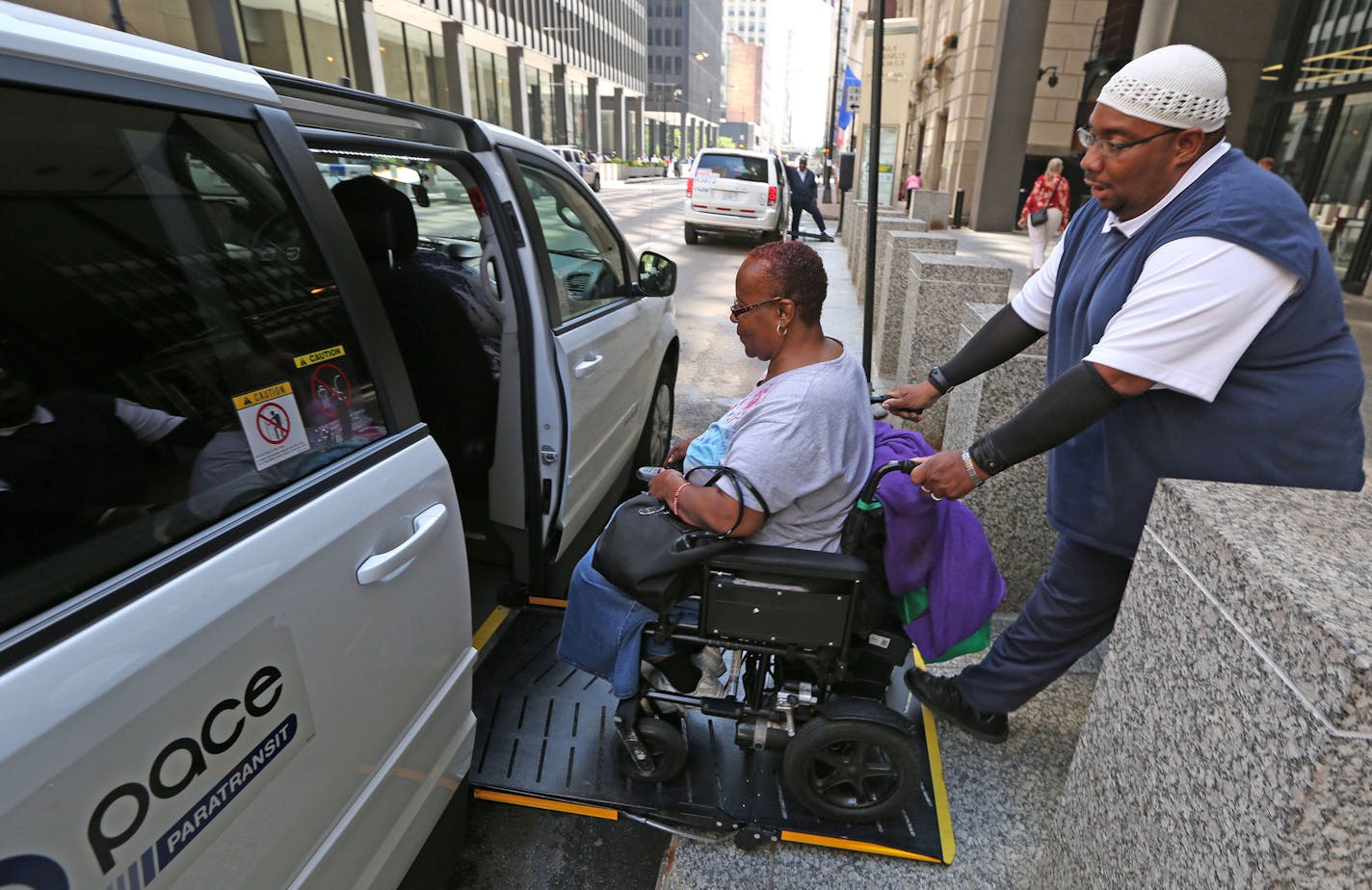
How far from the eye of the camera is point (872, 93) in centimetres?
436

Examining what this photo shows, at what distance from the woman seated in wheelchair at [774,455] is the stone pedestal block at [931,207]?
13788 millimetres

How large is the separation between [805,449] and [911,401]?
0.86 m

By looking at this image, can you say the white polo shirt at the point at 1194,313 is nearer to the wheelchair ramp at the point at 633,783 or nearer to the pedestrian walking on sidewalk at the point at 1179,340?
the pedestrian walking on sidewalk at the point at 1179,340

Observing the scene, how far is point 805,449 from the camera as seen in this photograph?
6.26ft

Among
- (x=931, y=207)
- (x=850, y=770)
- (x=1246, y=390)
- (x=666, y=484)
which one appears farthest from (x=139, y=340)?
(x=931, y=207)

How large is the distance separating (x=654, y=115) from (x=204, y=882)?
110 metres

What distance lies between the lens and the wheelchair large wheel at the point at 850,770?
209cm

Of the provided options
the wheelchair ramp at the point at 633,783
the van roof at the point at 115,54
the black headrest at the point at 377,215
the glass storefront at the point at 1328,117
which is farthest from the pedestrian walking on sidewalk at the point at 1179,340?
the glass storefront at the point at 1328,117

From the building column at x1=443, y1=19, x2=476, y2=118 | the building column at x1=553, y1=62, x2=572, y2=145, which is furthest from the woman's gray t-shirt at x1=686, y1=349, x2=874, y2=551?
the building column at x1=553, y1=62, x2=572, y2=145

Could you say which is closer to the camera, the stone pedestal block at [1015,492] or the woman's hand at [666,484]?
the woman's hand at [666,484]

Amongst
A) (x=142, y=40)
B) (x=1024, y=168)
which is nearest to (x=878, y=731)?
(x=142, y=40)

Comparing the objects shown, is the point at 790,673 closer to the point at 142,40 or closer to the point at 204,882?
the point at 204,882

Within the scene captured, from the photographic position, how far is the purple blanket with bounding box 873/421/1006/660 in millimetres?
2006

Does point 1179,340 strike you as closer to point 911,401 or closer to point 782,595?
point 911,401
